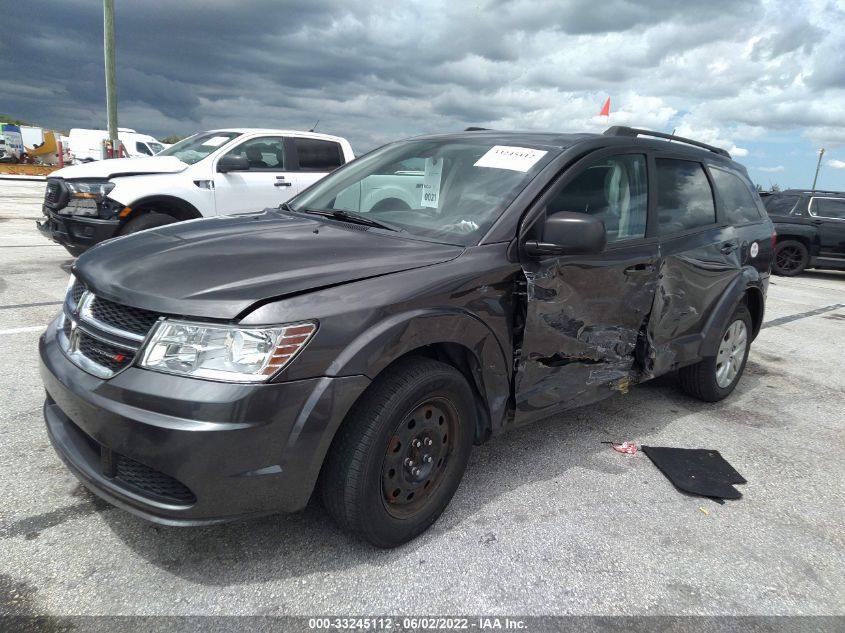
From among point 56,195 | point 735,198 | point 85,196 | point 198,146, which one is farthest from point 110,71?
point 735,198

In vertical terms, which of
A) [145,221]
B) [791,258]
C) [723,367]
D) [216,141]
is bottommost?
[791,258]

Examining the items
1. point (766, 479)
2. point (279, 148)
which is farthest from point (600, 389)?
point (279, 148)

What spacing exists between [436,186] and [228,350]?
157 centimetres

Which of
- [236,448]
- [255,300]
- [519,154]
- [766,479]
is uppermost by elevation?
[519,154]

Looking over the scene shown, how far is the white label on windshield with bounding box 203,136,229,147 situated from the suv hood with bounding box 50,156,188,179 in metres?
0.51

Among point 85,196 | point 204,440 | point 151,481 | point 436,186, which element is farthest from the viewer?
point 85,196

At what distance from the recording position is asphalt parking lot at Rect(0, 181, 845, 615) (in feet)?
7.04

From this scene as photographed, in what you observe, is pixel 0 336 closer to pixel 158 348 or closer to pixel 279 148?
pixel 158 348

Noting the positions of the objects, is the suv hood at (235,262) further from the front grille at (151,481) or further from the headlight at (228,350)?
the front grille at (151,481)

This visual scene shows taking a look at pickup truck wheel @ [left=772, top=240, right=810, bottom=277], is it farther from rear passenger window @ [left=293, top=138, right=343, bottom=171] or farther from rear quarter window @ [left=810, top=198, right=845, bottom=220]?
rear passenger window @ [left=293, top=138, right=343, bottom=171]

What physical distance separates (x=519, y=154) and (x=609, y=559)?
193 centimetres

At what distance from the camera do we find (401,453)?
7.65 ft

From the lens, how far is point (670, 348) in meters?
3.76

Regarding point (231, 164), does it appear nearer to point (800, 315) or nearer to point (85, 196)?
point (85, 196)
